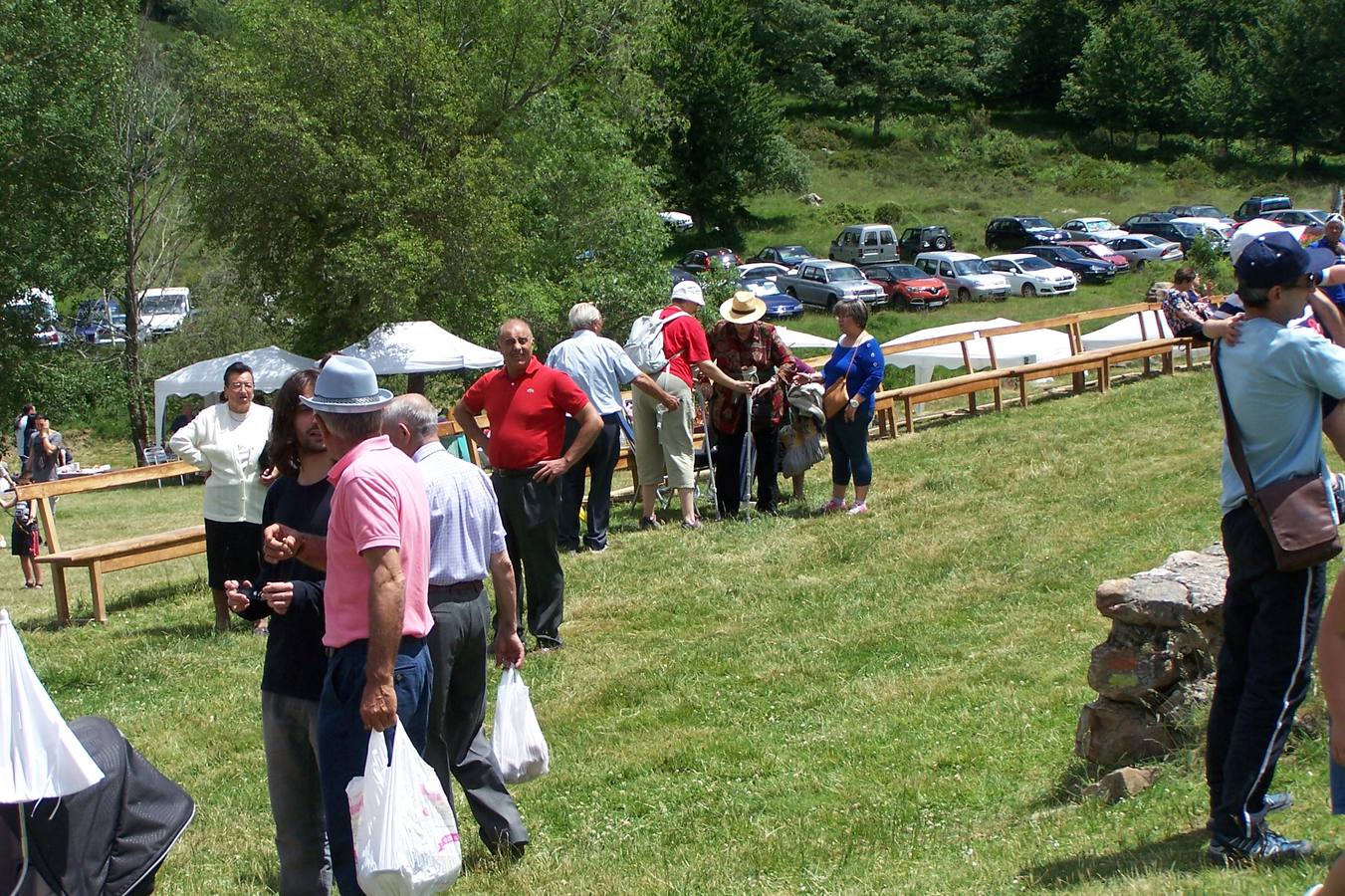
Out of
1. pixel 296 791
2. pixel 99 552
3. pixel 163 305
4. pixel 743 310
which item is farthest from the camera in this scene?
pixel 163 305

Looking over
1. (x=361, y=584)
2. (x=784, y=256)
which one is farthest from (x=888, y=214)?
(x=361, y=584)

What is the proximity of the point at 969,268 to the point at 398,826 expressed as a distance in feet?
130

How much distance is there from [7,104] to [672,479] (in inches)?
764

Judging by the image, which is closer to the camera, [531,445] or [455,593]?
[455,593]

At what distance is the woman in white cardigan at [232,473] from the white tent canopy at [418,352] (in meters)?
11.5

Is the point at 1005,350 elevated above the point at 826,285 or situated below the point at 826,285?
below

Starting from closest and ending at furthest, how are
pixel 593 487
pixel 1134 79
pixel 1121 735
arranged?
pixel 1121 735
pixel 593 487
pixel 1134 79

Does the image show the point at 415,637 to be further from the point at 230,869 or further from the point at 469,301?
the point at 469,301

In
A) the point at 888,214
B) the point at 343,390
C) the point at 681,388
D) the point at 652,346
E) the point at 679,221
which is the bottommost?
the point at 681,388

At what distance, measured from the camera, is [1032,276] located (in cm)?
4075

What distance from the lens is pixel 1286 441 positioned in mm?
3793

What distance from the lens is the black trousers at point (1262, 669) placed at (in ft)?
12.2

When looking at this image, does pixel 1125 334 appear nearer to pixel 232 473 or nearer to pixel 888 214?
pixel 232 473

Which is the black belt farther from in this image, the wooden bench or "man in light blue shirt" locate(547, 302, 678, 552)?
the wooden bench
